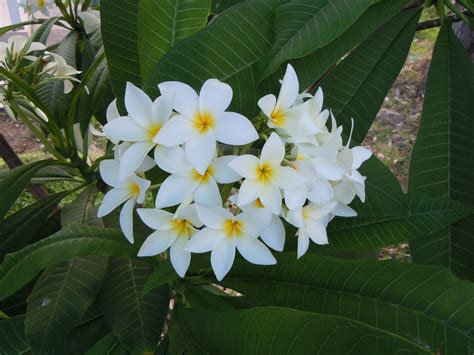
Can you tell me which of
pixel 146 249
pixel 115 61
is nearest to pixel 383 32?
pixel 115 61

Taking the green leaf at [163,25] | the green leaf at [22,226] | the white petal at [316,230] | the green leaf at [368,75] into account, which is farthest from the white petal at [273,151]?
the green leaf at [22,226]

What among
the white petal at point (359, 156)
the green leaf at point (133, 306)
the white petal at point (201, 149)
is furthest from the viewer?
the green leaf at point (133, 306)

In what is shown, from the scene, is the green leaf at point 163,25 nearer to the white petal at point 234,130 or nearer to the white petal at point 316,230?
the white petal at point 234,130

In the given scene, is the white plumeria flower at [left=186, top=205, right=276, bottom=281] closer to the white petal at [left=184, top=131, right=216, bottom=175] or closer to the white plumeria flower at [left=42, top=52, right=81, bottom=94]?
the white petal at [left=184, top=131, right=216, bottom=175]

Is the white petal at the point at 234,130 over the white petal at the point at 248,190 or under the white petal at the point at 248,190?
over

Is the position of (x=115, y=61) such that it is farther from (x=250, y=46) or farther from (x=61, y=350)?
(x=61, y=350)

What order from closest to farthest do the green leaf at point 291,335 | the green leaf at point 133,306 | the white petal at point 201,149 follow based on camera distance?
the green leaf at point 291,335 < the white petal at point 201,149 < the green leaf at point 133,306

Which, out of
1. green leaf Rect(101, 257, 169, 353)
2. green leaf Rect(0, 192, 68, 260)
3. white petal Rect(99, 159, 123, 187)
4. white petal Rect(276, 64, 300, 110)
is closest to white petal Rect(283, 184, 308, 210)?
white petal Rect(276, 64, 300, 110)
